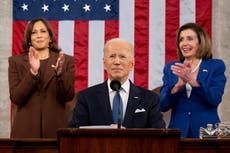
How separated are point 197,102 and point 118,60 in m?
0.91

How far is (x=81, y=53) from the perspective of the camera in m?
6.58

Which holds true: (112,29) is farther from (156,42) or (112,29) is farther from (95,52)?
(156,42)

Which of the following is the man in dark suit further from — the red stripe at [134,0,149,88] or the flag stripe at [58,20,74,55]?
the flag stripe at [58,20,74,55]

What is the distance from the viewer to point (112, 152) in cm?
354

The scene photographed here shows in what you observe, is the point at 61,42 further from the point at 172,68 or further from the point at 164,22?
the point at 172,68

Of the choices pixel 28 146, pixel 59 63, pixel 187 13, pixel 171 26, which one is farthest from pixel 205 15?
pixel 28 146

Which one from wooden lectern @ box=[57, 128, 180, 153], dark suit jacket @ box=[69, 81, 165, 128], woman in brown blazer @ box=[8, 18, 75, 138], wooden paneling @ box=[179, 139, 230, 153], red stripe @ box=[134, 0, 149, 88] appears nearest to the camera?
wooden lectern @ box=[57, 128, 180, 153]

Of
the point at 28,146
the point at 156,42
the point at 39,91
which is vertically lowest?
the point at 28,146

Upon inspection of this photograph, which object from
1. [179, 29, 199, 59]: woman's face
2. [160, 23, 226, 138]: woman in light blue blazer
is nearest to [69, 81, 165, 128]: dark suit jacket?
[160, 23, 226, 138]: woman in light blue blazer

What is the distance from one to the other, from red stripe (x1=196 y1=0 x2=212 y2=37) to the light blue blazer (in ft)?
4.58

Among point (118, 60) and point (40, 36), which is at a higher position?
point (40, 36)

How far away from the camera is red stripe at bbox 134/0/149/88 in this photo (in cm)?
650

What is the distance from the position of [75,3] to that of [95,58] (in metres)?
0.58

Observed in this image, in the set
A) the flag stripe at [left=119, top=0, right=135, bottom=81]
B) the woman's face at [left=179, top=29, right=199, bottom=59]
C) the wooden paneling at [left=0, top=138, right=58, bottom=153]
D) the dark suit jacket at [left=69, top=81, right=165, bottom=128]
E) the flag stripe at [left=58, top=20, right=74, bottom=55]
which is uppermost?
the flag stripe at [left=119, top=0, right=135, bottom=81]
